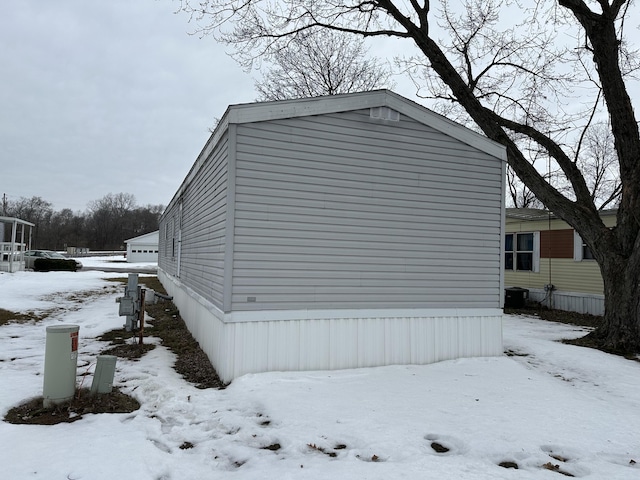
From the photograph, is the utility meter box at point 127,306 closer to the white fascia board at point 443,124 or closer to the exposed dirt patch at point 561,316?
the white fascia board at point 443,124

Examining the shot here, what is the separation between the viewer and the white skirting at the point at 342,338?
5.33 m

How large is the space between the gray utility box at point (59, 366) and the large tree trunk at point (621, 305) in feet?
26.7

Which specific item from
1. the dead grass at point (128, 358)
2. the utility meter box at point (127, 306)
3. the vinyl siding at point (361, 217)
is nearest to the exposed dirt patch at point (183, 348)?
the dead grass at point (128, 358)

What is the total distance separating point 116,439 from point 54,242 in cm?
7346

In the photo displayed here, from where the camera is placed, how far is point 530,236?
14062 millimetres

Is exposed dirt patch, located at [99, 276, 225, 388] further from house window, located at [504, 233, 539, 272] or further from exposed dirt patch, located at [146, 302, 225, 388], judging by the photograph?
house window, located at [504, 233, 539, 272]

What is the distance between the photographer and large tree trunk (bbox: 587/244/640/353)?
7.61m

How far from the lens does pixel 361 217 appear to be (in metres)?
5.99

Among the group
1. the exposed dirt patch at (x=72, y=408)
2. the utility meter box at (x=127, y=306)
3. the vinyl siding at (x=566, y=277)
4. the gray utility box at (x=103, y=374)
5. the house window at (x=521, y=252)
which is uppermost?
the house window at (x=521, y=252)

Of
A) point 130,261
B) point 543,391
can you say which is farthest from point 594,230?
point 130,261

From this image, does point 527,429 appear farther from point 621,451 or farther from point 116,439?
point 116,439

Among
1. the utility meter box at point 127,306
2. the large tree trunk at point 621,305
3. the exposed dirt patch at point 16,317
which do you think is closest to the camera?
the utility meter box at point 127,306

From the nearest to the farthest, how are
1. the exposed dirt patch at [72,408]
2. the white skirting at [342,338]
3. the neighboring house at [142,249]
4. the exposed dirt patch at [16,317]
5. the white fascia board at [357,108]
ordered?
the exposed dirt patch at [72,408], the white skirting at [342,338], the white fascia board at [357,108], the exposed dirt patch at [16,317], the neighboring house at [142,249]

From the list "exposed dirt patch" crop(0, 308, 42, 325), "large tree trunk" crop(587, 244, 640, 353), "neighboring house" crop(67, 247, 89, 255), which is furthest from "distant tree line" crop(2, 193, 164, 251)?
"large tree trunk" crop(587, 244, 640, 353)
